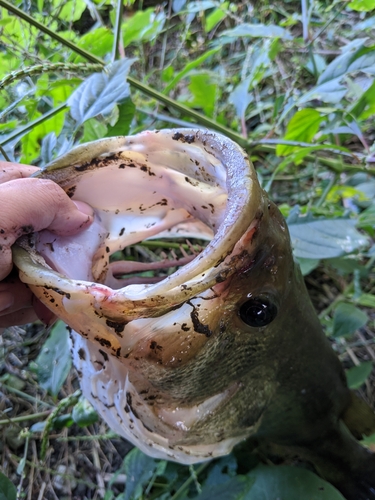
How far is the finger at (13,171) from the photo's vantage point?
30.3 inches

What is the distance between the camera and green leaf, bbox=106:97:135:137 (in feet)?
4.23

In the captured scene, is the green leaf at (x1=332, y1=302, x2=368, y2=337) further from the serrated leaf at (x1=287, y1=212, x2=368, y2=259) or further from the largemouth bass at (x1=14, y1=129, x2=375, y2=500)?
the largemouth bass at (x1=14, y1=129, x2=375, y2=500)

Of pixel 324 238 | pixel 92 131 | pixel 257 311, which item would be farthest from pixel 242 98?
pixel 257 311

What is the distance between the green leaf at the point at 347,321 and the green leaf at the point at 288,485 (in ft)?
1.49

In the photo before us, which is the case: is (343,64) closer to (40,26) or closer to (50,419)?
(40,26)

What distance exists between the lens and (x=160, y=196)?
3.00ft

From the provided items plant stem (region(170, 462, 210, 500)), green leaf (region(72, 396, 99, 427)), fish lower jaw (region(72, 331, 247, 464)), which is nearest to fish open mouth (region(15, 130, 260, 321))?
fish lower jaw (region(72, 331, 247, 464))

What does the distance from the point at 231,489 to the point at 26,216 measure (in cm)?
98

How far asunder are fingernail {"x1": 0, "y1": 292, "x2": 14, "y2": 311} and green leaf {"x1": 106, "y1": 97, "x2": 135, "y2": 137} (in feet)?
2.28

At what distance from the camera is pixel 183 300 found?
621 mm

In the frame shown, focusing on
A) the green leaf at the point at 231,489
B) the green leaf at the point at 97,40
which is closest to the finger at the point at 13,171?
the green leaf at the point at 97,40

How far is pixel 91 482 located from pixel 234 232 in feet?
5.40

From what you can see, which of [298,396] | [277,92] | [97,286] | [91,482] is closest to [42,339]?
[91,482]

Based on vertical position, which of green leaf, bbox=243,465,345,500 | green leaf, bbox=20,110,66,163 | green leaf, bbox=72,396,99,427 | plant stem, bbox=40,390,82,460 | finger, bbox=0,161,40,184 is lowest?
green leaf, bbox=243,465,345,500
